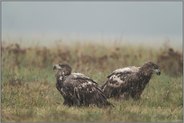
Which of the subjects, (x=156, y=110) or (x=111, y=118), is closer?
(x=111, y=118)

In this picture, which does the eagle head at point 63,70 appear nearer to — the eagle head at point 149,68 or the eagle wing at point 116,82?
the eagle wing at point 116,82

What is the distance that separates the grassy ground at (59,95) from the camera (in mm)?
13633

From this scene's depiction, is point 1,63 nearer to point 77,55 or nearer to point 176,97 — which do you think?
point 77,55

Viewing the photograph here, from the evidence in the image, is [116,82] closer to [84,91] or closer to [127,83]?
[127,83]

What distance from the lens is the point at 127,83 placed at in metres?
15.7

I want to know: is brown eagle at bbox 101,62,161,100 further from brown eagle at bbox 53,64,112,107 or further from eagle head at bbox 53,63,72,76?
eagle head at bbox 53,63,72,76

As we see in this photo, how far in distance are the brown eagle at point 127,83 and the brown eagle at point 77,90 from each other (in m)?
1.18

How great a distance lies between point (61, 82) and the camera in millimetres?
14430

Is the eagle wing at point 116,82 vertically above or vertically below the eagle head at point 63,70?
below

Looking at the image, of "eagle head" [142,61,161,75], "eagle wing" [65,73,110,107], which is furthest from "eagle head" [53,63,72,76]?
"eagle head" [142,61,161,75]

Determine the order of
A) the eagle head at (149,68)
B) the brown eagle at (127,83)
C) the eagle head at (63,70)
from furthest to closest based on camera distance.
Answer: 1. the eagle head at (149,68)
2. the brown eagle at (127,83)
3. the eagle head at (63,70)

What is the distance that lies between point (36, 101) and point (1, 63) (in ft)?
20.8

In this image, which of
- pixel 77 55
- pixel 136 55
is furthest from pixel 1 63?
pixel 136 55

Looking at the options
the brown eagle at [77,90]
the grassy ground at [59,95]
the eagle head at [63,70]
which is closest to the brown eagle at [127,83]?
the grassy ground at [59,95]
